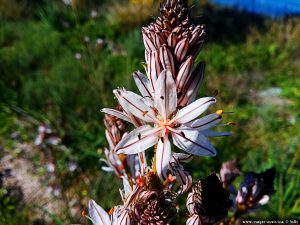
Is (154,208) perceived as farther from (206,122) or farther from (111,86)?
(111,86)

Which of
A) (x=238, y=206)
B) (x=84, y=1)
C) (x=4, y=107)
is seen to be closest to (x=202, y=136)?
(x=238, y=206)

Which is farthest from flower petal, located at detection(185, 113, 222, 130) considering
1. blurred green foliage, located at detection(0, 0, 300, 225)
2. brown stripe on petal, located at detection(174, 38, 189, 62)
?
blurred green foliage, located at detection(0, 0, 300, 225)

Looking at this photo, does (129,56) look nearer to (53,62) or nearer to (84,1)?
(53,62)

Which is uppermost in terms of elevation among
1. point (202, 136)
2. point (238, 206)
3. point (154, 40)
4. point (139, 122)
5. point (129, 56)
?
point (129, 56)

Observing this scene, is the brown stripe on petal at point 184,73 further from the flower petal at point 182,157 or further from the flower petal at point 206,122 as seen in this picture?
the flower petal at point 182,157

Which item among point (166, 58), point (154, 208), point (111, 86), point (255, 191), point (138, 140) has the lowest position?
point (255, 191)

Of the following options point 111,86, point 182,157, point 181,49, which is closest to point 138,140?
point 182,157

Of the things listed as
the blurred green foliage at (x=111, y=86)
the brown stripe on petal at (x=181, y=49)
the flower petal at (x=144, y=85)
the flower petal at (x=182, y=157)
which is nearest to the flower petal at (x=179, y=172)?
the flower petal at (x=182, y=157)
